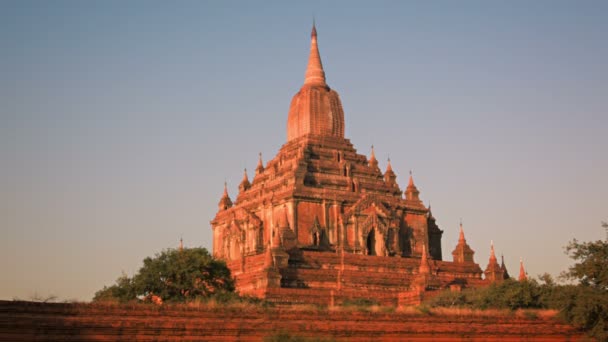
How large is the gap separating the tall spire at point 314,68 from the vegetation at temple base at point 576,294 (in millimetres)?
20057

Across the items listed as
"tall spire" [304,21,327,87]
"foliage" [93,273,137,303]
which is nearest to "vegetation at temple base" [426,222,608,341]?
"foliage" [93,273,137,303]

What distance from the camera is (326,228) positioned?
44375 mm

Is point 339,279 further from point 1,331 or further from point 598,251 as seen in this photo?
point 1,331

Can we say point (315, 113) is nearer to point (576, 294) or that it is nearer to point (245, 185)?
point (245, 185)

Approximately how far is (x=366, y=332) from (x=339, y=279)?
678 inches

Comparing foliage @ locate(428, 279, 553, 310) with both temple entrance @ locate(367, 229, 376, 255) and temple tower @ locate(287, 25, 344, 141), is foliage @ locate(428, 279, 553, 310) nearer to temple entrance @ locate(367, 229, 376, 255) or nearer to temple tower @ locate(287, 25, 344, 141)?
temple entrance @ locate(367, 229, 376, 255)

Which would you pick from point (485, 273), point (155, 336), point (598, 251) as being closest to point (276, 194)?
point (485, 273)

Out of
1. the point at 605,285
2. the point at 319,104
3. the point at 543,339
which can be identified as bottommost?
the point at 543,339

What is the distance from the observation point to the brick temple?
39.8 metres

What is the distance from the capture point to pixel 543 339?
2594 centimetres

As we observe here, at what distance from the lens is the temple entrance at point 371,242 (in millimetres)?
45188

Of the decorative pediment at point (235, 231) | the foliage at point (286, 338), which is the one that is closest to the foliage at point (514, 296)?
the foliage at point (286, 338)

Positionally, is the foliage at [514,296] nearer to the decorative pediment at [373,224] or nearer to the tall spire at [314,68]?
the decorative pediment at [373,224]

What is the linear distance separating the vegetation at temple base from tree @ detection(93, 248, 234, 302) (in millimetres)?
10726
